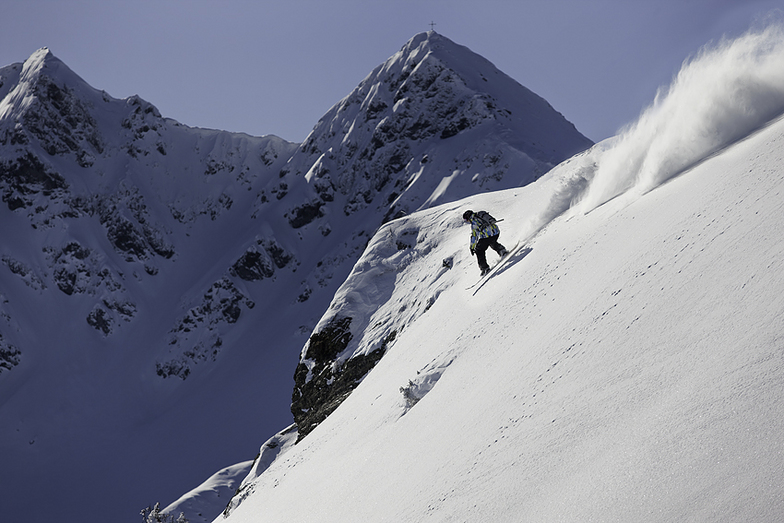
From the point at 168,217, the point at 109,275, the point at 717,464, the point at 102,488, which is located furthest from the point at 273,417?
the point at 717,464

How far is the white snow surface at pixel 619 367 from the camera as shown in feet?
10.2

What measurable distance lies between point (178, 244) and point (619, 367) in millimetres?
92988

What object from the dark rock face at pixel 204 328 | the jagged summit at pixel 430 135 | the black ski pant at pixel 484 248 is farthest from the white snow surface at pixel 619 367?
the dark rock face at pixel 204 328

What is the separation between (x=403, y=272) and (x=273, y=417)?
43567 millimetres

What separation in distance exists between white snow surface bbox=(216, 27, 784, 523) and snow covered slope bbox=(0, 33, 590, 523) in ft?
161

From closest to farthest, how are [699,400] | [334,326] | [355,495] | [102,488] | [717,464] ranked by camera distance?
[717,464]
[699,400]
[355,495]
[334,326]
[102,488]

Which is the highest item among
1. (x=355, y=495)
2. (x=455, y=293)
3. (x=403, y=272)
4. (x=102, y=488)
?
(x=102, y=488)

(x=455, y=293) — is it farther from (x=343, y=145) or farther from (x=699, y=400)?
(x=343, y=145)

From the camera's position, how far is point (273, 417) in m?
57.3

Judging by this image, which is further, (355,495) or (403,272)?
(403,272)

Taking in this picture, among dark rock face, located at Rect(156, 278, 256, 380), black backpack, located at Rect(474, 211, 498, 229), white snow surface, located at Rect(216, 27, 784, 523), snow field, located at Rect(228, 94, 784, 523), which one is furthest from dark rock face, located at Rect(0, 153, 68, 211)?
snow field, located at Rect(228, 94, 784, 523)

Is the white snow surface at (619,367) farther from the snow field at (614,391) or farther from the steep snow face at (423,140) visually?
the steep snow face at (423,140)

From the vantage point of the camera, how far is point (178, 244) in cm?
9038

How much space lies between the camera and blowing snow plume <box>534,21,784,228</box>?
24.7 ft
